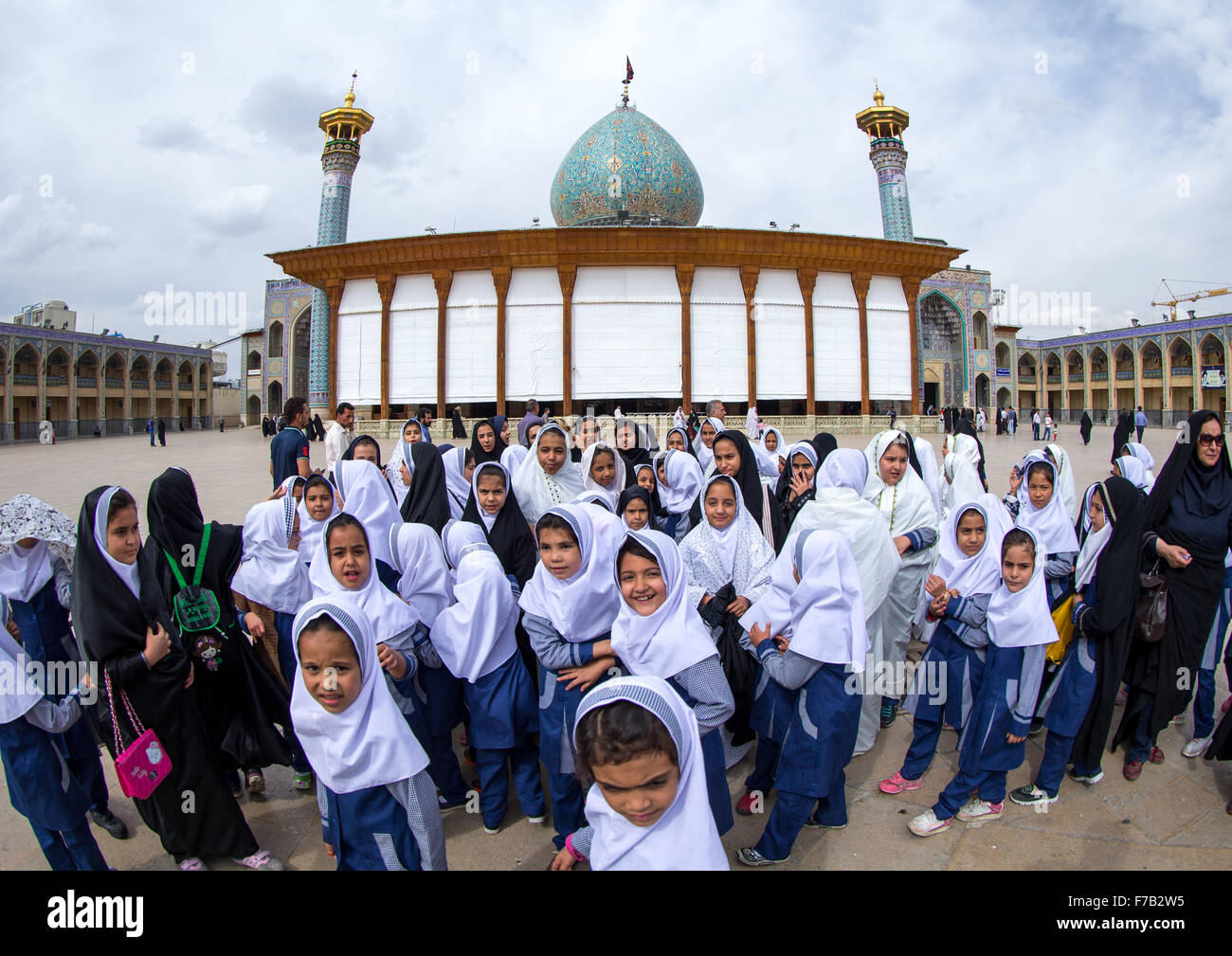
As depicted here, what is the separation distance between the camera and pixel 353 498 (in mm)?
3879

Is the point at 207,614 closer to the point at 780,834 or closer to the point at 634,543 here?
the point at 634,543

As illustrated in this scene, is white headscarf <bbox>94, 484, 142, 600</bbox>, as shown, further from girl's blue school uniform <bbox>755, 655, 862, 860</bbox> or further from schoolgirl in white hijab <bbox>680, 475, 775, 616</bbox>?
girl's blue school uniform <bbox>755, 655, 862, 860</bbox>

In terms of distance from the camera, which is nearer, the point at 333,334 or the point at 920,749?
the point at 920,749

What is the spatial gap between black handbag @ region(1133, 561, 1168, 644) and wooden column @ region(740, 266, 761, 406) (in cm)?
1738

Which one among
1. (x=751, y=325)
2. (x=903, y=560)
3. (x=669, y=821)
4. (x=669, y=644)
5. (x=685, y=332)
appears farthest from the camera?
(x=751, y=325)

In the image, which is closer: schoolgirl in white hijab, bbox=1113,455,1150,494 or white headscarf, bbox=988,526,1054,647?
white headscarf, bbox=988,526,1054,647

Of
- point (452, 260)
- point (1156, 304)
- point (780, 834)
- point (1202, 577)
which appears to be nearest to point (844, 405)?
point (452, 260)

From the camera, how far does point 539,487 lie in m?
4.19

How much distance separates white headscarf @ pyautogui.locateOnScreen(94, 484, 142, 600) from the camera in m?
2.15

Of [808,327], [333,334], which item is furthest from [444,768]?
[333,334]

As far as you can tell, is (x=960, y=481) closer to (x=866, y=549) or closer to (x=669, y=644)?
(x=866, y=549)

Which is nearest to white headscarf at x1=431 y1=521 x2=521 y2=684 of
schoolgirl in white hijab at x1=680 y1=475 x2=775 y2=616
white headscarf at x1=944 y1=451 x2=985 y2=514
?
schoolgirl in white hijab at x1=680 y1=475 x2=775 y2=616

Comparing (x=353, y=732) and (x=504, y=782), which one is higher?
(x=353, y=732)

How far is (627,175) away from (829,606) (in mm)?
21495
